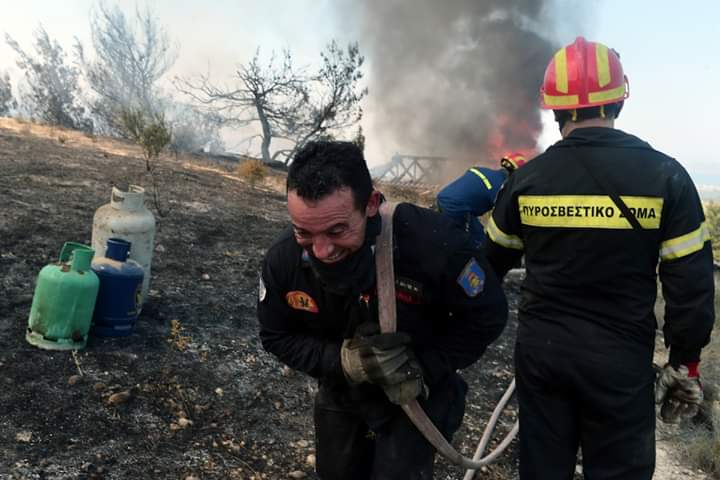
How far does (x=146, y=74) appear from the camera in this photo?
24.5 meters

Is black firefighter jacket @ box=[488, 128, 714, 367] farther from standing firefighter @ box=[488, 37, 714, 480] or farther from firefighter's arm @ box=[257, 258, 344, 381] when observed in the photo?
firefighter's arm @ box=[257, 258, 344, 381]

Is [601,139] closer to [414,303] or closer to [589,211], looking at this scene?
[589,211]

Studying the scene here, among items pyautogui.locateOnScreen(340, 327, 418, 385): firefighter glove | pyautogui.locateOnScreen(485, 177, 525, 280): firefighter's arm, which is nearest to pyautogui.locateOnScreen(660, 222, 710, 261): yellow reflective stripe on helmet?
pyautogui.locateOnScreen(485, 177, 525, 280): firefighter's arm

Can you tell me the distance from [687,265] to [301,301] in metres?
1.47

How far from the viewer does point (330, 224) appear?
1700mm

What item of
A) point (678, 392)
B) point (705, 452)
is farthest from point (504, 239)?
point (705, 452)

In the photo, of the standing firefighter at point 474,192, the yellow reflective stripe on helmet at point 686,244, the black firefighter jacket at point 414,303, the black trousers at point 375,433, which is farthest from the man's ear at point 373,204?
the standing firefighter at point 474,192

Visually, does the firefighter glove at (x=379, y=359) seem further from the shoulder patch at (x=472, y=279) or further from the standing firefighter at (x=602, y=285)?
the standing firefighter at (x=602, y=285)

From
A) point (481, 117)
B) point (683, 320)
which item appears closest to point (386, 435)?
point (683, 320)

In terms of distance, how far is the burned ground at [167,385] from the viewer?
2.92m

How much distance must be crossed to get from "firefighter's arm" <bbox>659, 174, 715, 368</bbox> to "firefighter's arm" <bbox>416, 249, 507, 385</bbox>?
0.66 metres

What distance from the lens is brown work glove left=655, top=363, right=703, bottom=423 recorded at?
2240 mm

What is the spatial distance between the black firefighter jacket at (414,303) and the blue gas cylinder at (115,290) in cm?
216

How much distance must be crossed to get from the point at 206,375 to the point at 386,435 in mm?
2082
